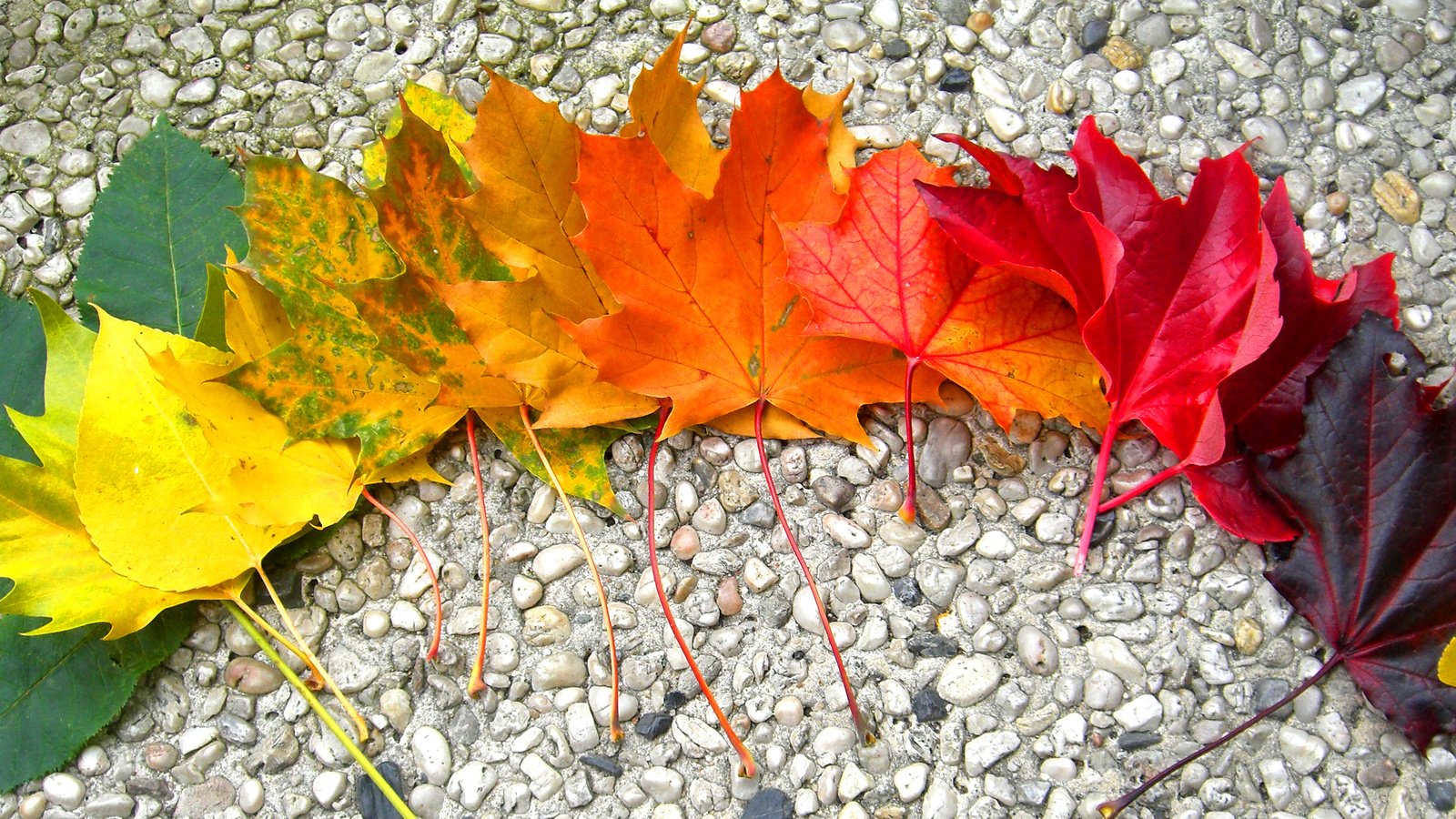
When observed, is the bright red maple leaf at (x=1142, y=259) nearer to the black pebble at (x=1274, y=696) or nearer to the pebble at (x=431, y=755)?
the black pebble at (x=1274, y=696)

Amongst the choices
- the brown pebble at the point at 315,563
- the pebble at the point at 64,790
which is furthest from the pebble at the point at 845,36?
the pebble at the point at 64,790

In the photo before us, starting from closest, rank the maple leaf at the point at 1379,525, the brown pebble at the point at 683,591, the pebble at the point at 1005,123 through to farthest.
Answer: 1. the maple leaf at the point at 1379,525
2. the brown pebble at the point at 683,591
3. the pebble at the point at 1005,123

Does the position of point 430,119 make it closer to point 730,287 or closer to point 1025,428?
point 730,287

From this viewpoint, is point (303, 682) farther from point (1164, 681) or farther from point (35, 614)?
point (1164, 681)

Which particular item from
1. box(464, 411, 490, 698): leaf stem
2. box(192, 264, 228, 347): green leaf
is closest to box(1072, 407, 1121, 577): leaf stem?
box(464, 411, 490, 698): leaf stem

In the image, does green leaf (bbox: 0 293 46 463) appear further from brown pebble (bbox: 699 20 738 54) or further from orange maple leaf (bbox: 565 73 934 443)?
brown pebble (bbox: 699 20 738 54)

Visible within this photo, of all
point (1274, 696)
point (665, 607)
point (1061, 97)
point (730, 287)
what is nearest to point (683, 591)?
point (665, 607)
